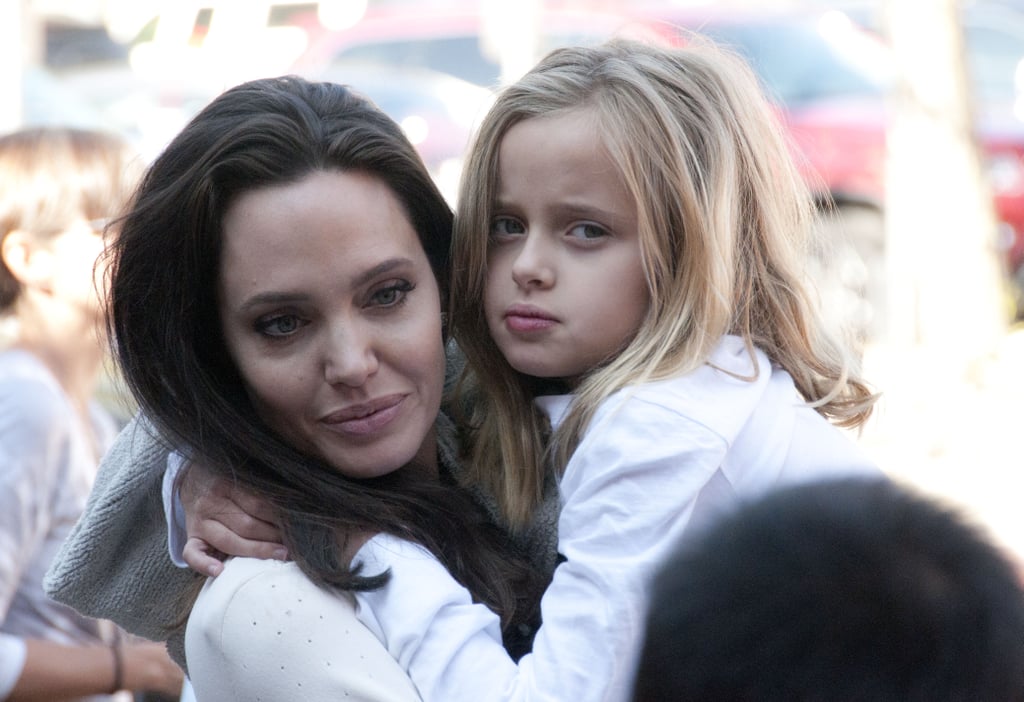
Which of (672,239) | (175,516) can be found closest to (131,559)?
(175,516)

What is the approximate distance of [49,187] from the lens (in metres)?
3.45

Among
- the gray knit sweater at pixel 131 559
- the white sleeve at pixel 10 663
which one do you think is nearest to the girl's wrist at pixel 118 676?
the white sleeve at pixel 10 663

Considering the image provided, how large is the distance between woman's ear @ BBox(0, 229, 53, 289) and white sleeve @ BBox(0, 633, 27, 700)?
96 centimetres

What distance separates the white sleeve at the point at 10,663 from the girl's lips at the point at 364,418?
56.5 inches

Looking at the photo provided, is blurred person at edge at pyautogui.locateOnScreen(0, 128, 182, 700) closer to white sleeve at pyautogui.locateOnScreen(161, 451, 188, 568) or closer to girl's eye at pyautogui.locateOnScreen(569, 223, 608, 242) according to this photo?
A: white sleeve at pyautogui.locateOnScreen(161, 451, 188, 568)

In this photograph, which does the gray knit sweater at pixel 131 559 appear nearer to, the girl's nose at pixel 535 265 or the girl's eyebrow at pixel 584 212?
the girl's nose at pixel 535 265

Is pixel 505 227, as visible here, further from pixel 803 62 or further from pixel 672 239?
pixel 803 62

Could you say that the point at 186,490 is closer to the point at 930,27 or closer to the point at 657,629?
the point at 657,629

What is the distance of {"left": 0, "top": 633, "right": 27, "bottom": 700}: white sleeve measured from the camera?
2.92 metres

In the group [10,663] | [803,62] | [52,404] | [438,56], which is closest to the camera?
[10,663]

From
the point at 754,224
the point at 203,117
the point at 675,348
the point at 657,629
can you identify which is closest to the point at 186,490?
the point at 203,117

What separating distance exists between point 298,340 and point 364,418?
0.15m

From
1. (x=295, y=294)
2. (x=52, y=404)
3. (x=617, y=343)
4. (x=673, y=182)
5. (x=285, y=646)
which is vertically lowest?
(x=52, y=404)

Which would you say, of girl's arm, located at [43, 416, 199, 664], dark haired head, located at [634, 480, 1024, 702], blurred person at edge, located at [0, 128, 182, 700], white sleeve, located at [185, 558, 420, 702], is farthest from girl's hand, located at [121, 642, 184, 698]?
dark haired head, located at [634, 480, 1024, 702]
